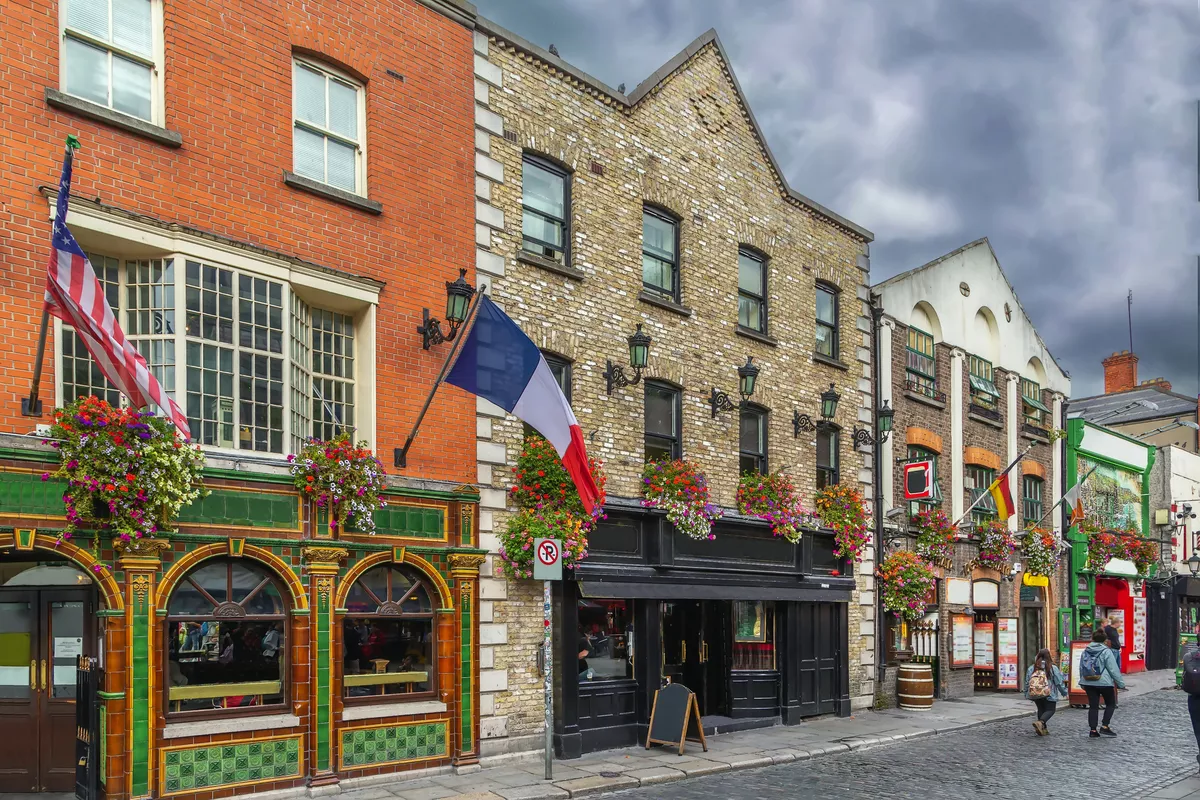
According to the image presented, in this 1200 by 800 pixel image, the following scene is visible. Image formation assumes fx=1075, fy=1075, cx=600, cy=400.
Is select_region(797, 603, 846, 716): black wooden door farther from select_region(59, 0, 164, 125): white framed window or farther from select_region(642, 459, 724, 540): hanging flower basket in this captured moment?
select_region(59, 0, 164, 125): white framed window

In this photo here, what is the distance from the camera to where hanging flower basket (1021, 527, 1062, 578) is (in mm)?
25531

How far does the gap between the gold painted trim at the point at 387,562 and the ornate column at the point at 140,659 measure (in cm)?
220

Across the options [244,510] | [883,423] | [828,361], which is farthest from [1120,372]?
[244,510]

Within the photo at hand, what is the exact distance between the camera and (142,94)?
36.0 ft

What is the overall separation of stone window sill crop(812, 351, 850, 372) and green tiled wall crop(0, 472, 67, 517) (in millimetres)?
13827

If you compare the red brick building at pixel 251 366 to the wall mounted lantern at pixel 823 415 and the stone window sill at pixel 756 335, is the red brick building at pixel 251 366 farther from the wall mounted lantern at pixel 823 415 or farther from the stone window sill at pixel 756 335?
the wall mounted lantern at pixel 823 415

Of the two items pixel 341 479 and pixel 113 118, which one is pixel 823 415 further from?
pixel 113 118

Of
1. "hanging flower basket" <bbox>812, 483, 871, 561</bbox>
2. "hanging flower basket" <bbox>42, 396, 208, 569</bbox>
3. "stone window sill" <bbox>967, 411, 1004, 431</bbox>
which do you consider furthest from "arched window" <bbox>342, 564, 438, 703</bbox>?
"stone window sill" <bbox>967, 411, 1004, 431</bbox>

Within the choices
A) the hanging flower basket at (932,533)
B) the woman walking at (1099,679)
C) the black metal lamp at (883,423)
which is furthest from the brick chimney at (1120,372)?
the woman walking at (1099,679)

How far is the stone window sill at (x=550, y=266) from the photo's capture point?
14.6 metres

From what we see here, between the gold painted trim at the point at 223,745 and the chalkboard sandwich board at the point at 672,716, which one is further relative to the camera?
the chalkboard sandwich board at the point at 672,716

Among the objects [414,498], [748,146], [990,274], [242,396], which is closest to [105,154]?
[242,396]

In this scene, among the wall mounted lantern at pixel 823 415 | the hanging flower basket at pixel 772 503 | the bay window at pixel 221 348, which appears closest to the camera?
the bay window at pixel 221 348

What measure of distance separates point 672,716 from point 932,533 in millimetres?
9780
